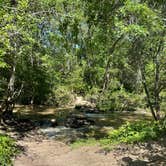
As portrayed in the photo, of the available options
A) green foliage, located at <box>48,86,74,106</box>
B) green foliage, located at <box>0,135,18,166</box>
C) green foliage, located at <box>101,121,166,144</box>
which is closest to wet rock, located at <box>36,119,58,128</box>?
green foliage, located at <box>101,121,166,144</box>

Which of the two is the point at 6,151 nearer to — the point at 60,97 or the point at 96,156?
the point at 96,156

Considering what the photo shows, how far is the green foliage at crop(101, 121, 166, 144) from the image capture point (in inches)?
703

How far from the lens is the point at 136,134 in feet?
60.8

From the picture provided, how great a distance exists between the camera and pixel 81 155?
16375mm

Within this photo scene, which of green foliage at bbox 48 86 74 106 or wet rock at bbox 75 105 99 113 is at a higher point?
green foliage at bbox 48 86 74 106

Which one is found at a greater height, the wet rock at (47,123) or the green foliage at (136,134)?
the green foliage at (136,134)

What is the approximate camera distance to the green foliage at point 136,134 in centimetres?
1784

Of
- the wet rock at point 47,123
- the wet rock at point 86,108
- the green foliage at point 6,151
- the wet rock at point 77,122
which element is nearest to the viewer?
the green foliage at point 6,151

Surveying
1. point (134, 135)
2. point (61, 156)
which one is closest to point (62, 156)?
point (61, 156)

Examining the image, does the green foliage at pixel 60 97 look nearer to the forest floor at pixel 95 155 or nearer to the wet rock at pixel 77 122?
the wet rock at pixel 77 122

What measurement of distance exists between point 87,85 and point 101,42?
44.0ft

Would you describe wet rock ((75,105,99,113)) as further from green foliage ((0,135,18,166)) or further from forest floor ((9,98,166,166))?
green foliage ((0,135,18,166))

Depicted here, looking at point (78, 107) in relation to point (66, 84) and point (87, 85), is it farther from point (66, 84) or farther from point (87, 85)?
point (87, 85)

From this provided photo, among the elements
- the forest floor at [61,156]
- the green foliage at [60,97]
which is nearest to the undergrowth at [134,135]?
the forest floor at [61,156]
